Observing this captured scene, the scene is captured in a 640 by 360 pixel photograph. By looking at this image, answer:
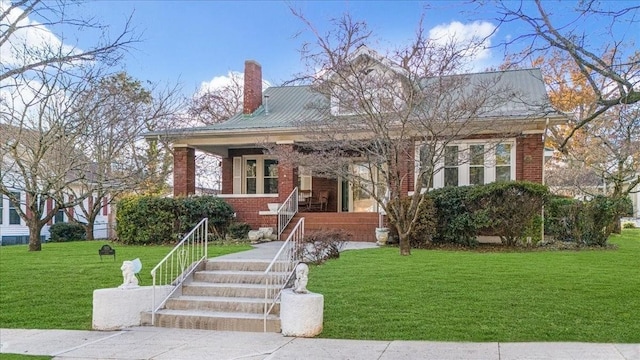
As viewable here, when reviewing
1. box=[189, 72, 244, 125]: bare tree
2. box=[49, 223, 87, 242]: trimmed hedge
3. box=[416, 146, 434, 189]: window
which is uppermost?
box=[189, 72, 244, 125]: bare tree

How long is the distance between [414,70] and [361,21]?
66.5 inches

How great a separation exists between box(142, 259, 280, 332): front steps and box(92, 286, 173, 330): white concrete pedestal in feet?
0.57

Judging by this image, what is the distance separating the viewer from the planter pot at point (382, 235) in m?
14.2

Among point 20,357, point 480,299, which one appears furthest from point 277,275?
point 20,357

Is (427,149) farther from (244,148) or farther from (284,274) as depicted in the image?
(244,148)

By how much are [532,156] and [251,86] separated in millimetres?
10871

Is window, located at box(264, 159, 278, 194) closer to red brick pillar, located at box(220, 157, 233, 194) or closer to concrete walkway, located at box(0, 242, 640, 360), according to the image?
red brick pillar, located at box(220, 157, 233, 194)

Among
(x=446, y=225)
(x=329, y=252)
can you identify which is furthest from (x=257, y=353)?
(x=446, y=225)

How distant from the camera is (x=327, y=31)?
1175 cm

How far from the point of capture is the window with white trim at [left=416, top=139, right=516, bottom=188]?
1475 cm

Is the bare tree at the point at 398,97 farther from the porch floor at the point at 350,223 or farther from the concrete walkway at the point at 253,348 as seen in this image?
the concrete walkway at the point at 253,348

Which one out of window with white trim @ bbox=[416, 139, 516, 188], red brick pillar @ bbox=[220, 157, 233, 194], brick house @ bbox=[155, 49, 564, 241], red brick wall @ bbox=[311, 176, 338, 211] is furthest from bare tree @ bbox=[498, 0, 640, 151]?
red brick pillar @ bbox=[220, 157, 233, 194]

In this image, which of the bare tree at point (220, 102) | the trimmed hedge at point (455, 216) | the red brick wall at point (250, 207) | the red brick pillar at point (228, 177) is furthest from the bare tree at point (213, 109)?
the trimmed hedge at point (455, 216)

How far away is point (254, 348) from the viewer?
5945mm
